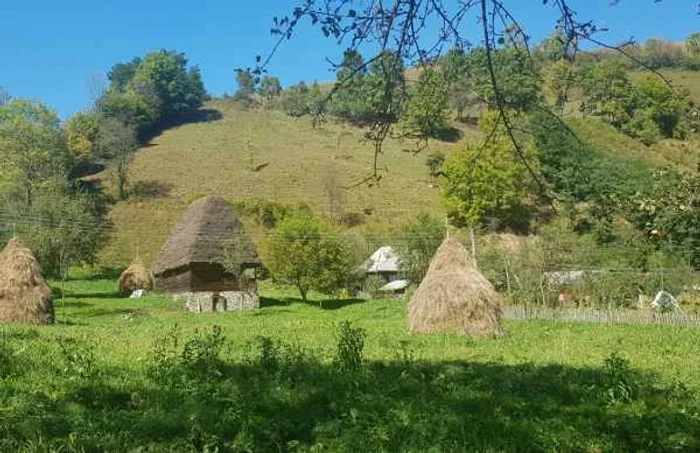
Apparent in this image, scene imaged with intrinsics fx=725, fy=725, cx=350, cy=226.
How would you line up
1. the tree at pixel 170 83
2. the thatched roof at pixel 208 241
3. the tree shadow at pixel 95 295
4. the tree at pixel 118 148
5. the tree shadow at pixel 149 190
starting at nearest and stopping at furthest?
the thatched roof at pixel 208 241 → the tree shadow at pixel 95 295 → the tree shadow at pixel 149 190 → the tree at pixel 118 148 → the tree at pixel 170 83

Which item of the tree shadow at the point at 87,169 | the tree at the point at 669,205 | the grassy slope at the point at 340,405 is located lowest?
the grassy slope at the point at 340,405

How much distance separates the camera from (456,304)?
16.7 metres

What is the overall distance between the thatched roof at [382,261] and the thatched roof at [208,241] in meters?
12.4

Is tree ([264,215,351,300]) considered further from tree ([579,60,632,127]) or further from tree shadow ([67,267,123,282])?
tree ([579,60,632,127])

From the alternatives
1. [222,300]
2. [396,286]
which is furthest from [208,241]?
[396,286]

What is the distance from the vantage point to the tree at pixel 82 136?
230 ft

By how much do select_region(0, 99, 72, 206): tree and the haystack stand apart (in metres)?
45.6

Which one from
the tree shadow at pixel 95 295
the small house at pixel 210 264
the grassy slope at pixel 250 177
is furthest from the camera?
the grassy slope at pixel 250 177

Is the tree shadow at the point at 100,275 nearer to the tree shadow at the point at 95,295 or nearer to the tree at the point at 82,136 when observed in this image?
the tree shadow at the point at 95,295

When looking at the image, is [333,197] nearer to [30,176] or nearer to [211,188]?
[211,188]

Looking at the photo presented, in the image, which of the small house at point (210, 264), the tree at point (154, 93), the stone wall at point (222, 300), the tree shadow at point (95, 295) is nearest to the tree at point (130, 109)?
the tree at point (154, 93)

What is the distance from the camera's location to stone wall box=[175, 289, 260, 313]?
37562 mm

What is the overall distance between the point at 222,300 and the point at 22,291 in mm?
19079

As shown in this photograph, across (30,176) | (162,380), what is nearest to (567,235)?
(162,380)
